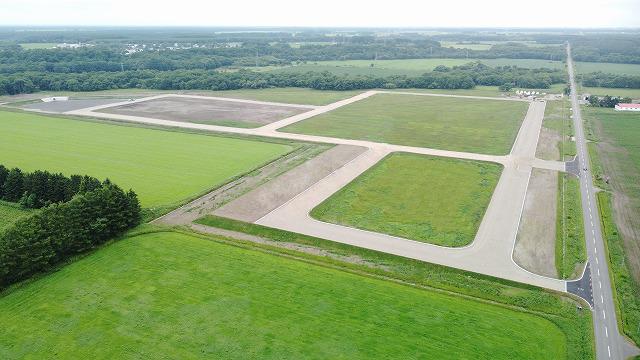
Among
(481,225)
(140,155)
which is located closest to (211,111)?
(140,155)

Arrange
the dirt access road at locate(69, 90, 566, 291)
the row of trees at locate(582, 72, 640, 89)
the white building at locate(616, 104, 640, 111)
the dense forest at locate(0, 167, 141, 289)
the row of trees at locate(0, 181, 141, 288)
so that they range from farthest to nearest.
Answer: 1. the row of trees at locate(582, 72, 640, 89)
2. the white building at locate(616, 104, 640, 111)
3. the dirt access road at locate(69, 90, 566, 291)
4. the dense forest at locate(0, 167, 141, 289)
5. the row of trees at locate(0, 181, 141, 288)

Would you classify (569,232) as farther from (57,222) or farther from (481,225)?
(57,222)

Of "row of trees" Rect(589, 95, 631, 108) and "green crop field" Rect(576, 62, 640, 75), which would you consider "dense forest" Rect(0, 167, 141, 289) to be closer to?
"row of trees" Rect(589, 95, 631, 108)

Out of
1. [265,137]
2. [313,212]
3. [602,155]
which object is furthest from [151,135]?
[602,155]

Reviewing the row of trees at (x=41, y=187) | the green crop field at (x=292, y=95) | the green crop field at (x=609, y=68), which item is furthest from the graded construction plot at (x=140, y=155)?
the green crop field at (x=609, y=68)

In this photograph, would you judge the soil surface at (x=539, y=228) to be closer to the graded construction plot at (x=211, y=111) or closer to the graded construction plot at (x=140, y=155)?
the graded construction plot at (x=140, y=155)

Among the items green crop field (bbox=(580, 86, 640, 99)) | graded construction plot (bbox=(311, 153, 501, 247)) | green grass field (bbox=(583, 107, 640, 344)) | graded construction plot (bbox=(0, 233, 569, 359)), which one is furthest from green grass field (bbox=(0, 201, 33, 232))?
green crop field (bbox=(580, 86, 640, 99))

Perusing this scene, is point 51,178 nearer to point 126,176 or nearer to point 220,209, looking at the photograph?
point 126,176
